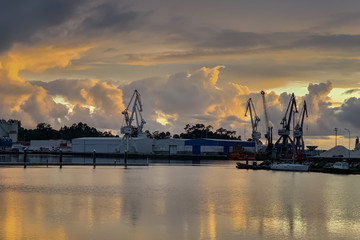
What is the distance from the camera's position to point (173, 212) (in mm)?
48031

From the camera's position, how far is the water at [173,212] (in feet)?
125

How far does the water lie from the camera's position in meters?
38.0

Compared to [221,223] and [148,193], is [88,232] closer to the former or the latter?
[221,223]

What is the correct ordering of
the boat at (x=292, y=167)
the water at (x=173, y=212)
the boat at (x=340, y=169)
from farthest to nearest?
the boat at (x=292, y=167) < the boat at (x=340, y=169) < the water at (x=173, y=212)

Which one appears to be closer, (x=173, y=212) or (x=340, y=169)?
(x=173, y=212)

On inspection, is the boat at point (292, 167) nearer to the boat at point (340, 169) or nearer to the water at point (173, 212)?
the boat at point (340, 169)

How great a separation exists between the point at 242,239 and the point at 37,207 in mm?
21525

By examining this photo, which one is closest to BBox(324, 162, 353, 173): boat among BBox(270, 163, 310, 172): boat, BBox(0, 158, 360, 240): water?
BBox(270, 163, 310, 172): boat

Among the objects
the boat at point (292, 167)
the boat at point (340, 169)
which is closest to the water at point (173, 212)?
the boat at point (340, 169)

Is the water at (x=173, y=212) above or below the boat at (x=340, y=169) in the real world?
below

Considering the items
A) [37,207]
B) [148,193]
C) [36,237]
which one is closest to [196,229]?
[36,237]

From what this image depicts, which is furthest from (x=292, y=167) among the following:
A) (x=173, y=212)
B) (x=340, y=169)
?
(x=173, y=212)

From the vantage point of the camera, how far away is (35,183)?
77562mm

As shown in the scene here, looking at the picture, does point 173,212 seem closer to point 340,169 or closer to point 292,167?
point 340,169
